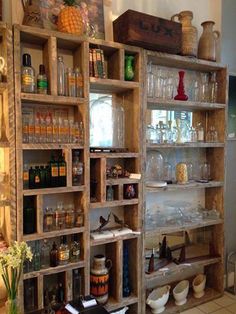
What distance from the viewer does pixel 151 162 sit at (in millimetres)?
2414

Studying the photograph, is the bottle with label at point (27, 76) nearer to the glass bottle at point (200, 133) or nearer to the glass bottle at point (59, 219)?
the glass bottle at point (59, 219)

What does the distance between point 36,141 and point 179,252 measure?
1.64 metres

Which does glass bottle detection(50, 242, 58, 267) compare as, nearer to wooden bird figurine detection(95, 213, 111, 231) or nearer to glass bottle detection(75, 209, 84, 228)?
glass bottle detection(75, 209, 84, 228)

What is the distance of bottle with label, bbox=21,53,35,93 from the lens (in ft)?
5.55

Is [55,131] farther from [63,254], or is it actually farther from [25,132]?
[63,254]

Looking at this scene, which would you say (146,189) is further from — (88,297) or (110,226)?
(88,297)

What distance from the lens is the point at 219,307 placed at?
2.45 metres

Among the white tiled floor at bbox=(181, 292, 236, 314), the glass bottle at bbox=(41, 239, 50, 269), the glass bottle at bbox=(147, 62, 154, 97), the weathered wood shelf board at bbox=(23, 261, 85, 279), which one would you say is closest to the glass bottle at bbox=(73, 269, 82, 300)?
the weathered wood shelf board at bbox=(23, 261, 85, 279)

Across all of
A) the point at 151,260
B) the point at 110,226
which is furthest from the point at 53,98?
the point at 151,260

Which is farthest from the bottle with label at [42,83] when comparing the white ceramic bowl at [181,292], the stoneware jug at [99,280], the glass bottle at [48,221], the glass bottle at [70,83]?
the white ceramic bowl at [181,292]

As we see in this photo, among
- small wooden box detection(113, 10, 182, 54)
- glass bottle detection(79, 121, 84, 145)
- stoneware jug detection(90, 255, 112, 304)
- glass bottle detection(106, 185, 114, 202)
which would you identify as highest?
small wooden box detection(113, 10, 182, 54)

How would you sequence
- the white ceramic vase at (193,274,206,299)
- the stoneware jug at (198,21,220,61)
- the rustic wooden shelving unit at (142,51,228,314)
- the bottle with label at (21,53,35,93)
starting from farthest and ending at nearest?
the white ceramic vase at (193,274,206,299) → the stoneware jug at (198,21,220,61) → the rustic wooden shelving unit at (142,51,228,314) → the bottle with label at (21,53,35,93)

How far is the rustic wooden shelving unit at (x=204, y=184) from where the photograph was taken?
7.52 feet

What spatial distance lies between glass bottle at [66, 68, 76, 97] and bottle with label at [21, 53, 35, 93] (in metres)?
0.23
